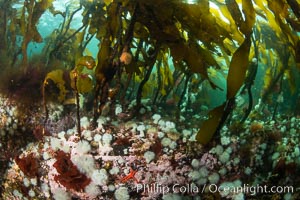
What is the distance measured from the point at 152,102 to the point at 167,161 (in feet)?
1.63

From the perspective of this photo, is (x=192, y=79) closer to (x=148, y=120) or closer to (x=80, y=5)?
(x=148, y=120)

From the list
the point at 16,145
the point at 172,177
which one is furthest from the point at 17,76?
the point at 172,177

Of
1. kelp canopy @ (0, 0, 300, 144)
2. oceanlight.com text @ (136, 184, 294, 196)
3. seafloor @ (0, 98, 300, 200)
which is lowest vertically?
oceanlight.com text @ (136, 184, 294, 196)

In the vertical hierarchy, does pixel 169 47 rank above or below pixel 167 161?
above

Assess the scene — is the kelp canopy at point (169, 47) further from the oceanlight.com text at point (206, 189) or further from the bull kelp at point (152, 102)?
the oceanlight.com text at point (206, 189)

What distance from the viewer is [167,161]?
203 cm

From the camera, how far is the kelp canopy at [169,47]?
1.95 metres

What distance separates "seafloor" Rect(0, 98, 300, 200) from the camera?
2.01 metres

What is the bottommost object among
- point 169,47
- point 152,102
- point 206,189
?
point 206,189

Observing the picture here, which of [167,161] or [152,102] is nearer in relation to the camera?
[167,161]

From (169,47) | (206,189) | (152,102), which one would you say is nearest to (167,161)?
(206,189)

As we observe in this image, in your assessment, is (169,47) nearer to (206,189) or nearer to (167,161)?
(167,161)

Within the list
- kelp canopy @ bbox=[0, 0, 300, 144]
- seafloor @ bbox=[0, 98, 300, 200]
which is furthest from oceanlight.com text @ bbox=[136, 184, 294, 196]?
kelp canopy @ bbox=[0, 0, 300, 144]

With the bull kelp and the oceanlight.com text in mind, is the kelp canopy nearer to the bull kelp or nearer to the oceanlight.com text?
the bull kelp
